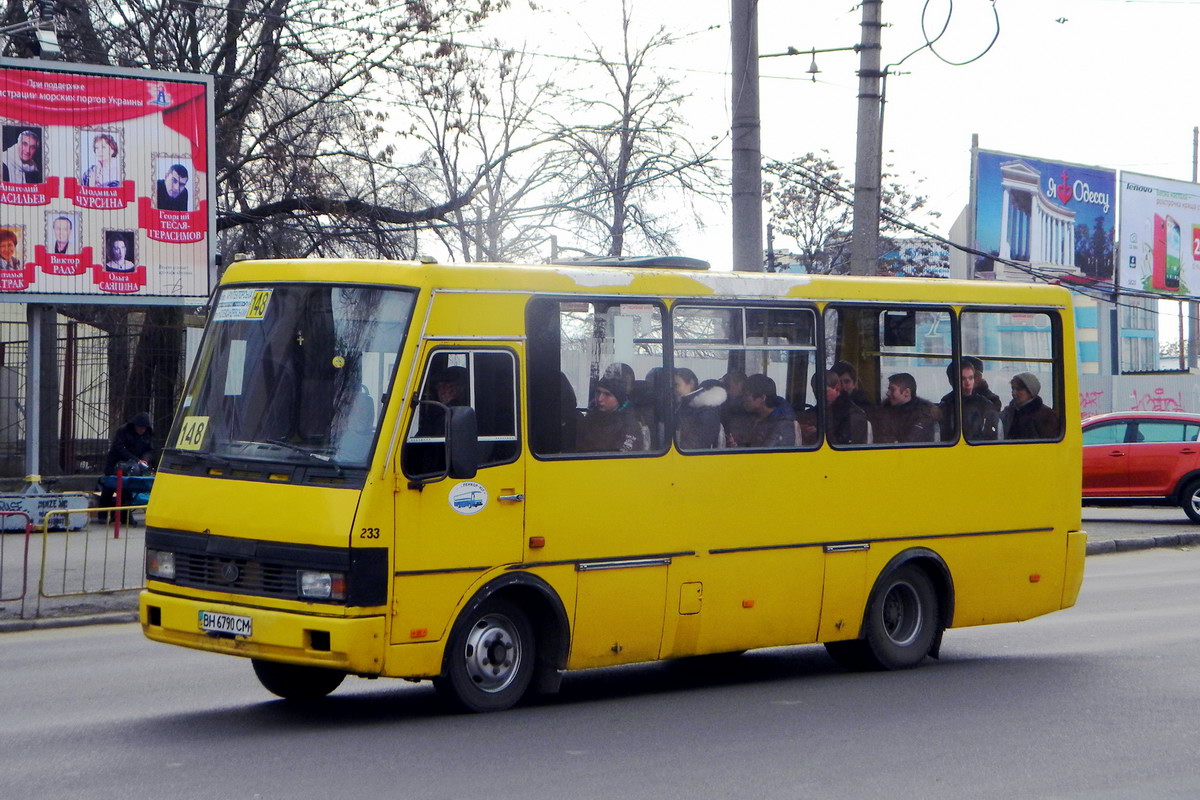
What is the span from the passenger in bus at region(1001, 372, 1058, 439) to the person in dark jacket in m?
13.9

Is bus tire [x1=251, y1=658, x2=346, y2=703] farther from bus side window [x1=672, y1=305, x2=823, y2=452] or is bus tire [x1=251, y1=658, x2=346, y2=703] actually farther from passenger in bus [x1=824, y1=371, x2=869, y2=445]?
passenger in bus [x1=824, y1=371, x2=869, y2=445]

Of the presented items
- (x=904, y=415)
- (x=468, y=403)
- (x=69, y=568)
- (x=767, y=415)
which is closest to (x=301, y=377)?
(x=468, y=403)

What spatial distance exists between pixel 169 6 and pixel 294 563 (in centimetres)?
1992

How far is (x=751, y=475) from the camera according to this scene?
9.52 m

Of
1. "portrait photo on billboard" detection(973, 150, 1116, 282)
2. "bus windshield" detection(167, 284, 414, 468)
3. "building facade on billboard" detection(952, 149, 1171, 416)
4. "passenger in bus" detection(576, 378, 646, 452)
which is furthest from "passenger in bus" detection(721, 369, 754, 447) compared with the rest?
"portrait photo on billboard" detection(973, 150, 1116, 282)

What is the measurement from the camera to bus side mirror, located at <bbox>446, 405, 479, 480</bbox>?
25.8ft

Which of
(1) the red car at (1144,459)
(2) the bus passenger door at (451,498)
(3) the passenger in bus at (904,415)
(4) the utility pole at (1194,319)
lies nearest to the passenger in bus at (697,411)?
(2) the bus passenger door at (451,498)

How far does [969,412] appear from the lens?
35.5 feet

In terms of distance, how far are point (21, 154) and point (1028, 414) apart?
14.4 m

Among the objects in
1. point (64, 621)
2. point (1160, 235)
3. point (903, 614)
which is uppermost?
point (1160, 235)

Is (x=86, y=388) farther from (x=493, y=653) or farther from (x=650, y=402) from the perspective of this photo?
(x=493, y=653)

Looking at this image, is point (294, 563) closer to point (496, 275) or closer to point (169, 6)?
point (496, 275)

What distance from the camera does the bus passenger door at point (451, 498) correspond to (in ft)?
25.9

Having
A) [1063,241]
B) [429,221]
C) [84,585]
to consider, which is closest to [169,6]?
[429,221]
